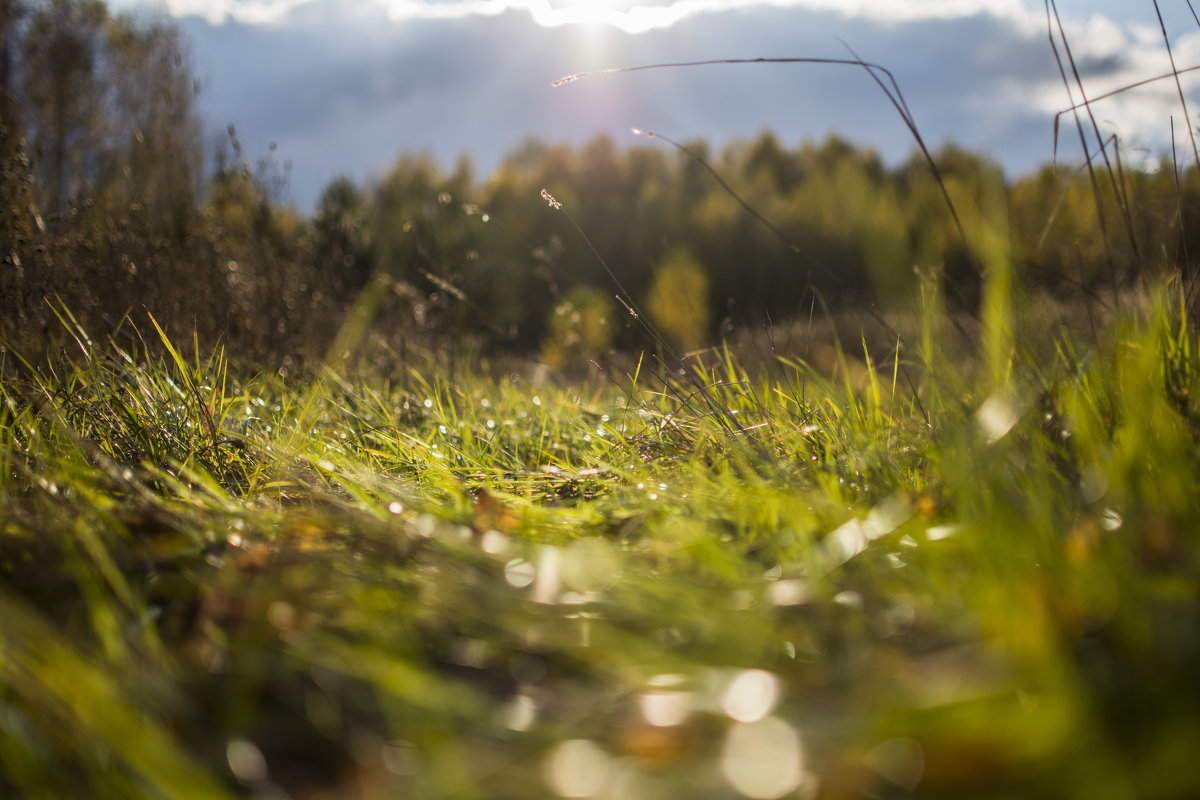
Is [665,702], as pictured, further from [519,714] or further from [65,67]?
[65,67]

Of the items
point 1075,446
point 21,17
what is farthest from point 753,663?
point 21,17

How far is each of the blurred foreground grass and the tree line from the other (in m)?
0.44

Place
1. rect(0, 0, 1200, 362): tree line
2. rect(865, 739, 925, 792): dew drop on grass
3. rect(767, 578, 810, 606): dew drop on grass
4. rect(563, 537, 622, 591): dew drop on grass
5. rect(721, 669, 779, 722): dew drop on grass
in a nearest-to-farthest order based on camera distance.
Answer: rect(865, 739, 925, 792): dew drop on grass
rect(721, 669, 779, 722): dew drop on grass
rect(767, 578, 810, 606): dew drop on grass
rect(563, 537, 622, 591): dew drop on grass
rect(0, 0, 1200, 362): tree line

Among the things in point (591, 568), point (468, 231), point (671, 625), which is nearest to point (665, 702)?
point (671, 625)

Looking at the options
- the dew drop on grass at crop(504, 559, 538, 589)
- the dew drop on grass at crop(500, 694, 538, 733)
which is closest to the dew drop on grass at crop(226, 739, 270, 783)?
the dew drop on grass at crop(500, 694, 538, 733)

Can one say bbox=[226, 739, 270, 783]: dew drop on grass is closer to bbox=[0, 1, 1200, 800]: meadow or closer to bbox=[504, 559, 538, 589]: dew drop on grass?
bbox=[0, 1, 1200, 800]: meadow

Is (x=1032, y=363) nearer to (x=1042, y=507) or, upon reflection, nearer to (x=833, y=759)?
(x=1042, y=507)

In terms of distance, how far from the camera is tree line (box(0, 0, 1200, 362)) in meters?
2.36

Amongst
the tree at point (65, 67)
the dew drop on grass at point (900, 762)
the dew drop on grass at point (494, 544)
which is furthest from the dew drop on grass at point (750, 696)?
the tree at point (65, 67)

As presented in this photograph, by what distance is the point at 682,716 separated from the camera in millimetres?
765

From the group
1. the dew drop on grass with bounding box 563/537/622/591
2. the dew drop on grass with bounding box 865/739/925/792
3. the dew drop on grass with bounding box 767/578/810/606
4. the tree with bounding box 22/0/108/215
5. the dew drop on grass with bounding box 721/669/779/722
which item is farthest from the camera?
the tree with bounding box 22/0/108/215

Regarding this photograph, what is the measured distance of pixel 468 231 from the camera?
70.0 ft

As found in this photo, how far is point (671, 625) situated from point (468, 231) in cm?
2147

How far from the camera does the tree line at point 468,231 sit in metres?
2.36
